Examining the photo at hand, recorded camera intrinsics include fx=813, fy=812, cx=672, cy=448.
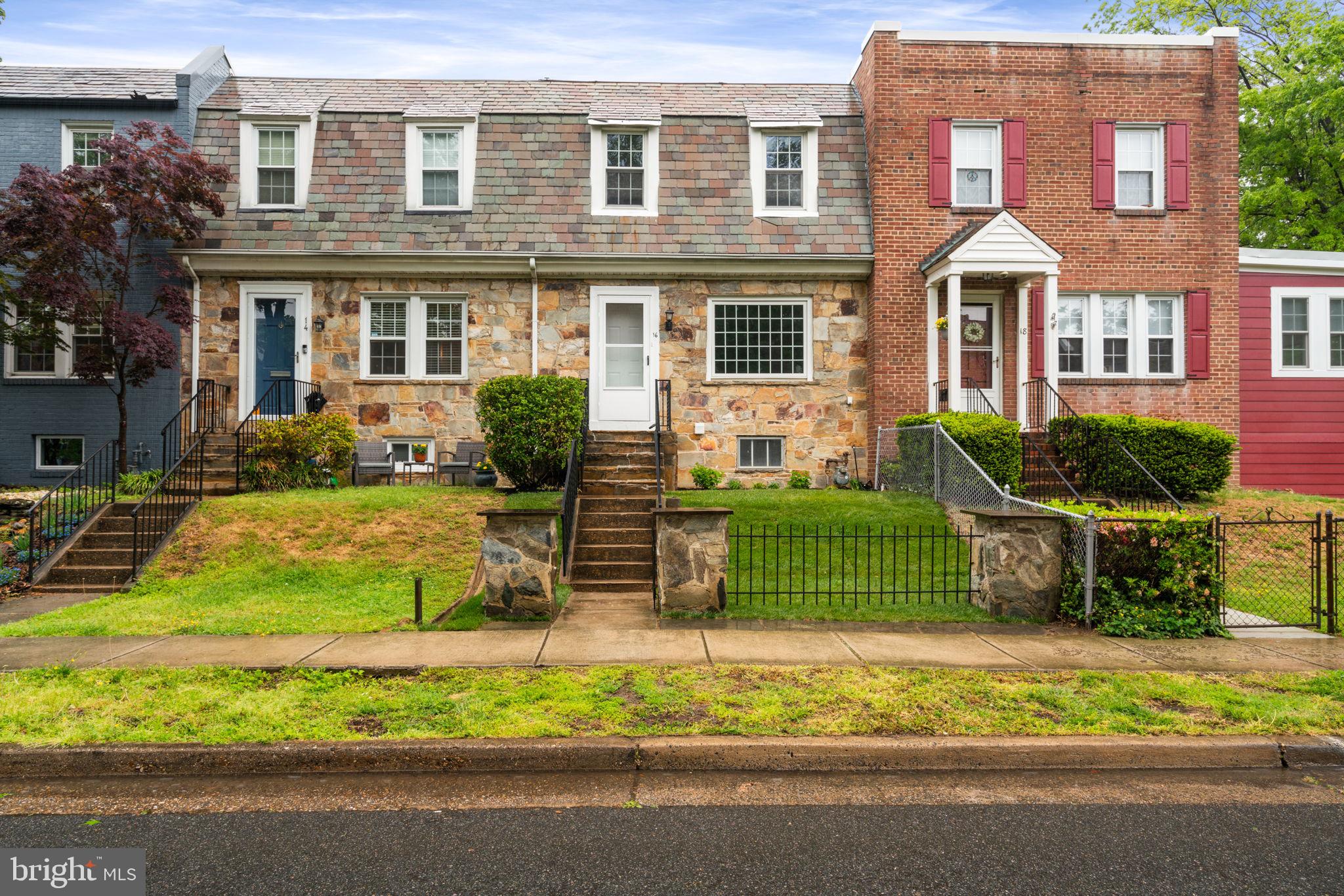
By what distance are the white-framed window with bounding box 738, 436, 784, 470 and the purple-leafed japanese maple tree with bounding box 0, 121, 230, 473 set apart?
9934mm

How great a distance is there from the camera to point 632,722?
204 inches

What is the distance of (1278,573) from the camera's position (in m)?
10.4

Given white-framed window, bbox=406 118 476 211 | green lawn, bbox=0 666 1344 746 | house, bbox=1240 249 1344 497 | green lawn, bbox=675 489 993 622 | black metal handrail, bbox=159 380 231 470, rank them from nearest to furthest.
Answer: green lawn, bbox=0 666 1344 746 < green lawn, bbox=675 489 993 622 < black metal handrail, bbox=159 380 231 470 < white-framed window, bbox=406 118 476 211 < house, bbox=1240 249 1344 497

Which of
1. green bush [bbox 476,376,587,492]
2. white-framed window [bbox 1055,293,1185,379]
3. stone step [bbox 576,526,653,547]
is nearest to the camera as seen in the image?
stone step [bbox 576,526,653,547]

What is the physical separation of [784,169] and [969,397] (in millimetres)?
5563

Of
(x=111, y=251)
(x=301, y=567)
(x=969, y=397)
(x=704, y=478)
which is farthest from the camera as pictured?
(x=969, y=397)

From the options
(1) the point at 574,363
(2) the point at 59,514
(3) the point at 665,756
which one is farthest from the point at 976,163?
(2) the point at 59,514

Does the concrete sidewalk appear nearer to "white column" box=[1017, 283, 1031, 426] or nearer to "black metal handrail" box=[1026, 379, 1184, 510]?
"black metal handrail" box=[1026, 379, 1184, 510]

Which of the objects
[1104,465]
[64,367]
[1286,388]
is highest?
[64,367]

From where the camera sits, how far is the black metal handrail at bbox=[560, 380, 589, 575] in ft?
31.5

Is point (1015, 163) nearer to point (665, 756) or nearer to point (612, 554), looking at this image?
point (612, 554)

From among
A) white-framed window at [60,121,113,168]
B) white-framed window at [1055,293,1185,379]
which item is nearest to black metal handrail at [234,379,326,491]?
white-framed window at [60,121,113,168]

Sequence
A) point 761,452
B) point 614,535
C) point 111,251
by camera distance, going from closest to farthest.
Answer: point 614,535 → point 111,251 → point 761,452

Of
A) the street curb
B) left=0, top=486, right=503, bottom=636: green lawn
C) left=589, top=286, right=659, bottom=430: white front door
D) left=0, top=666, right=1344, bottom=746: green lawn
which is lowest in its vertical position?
the street curb
